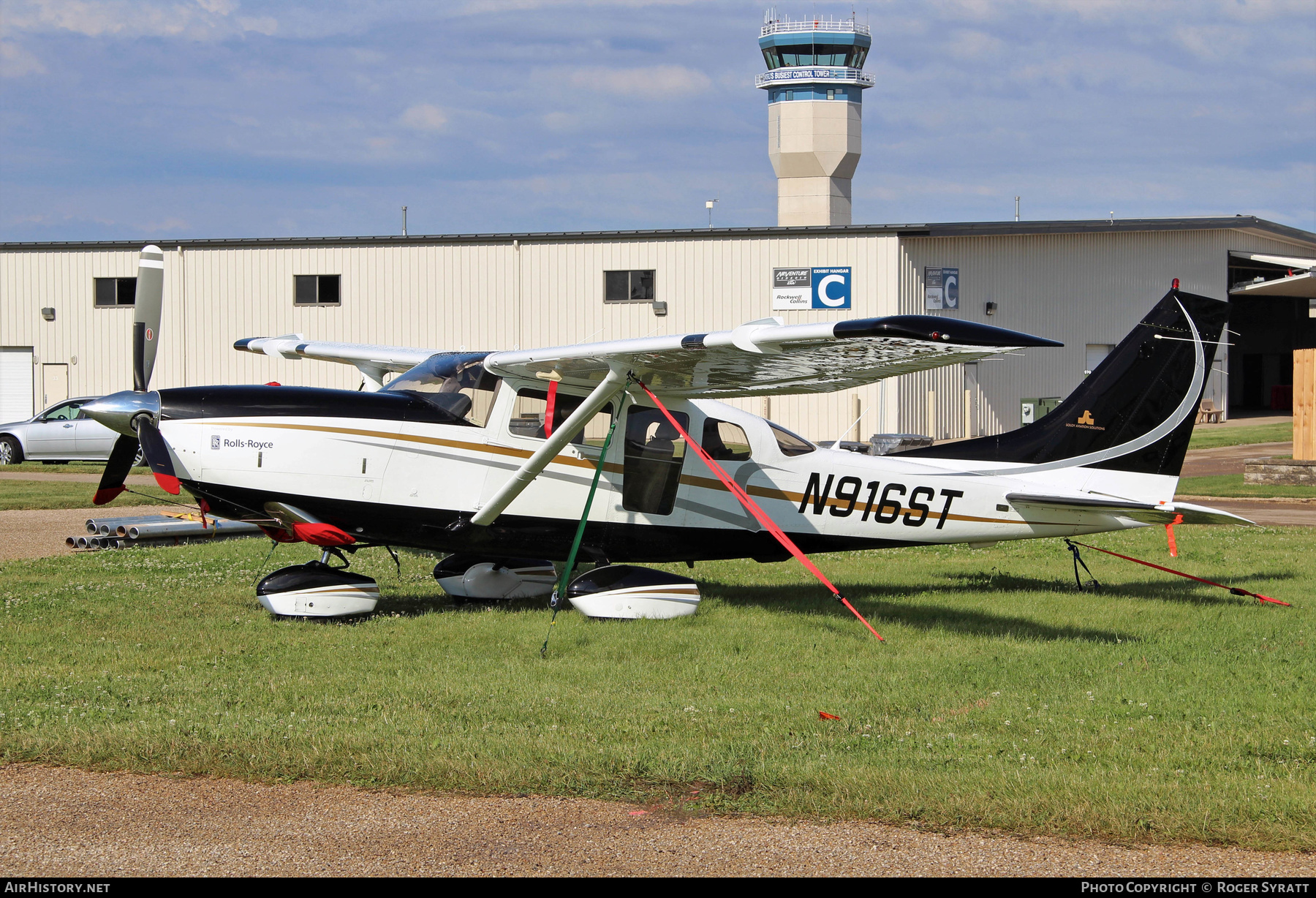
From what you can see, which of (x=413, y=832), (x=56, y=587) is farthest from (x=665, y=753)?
(x=56, y=587)

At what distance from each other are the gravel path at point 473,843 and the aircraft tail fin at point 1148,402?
6.87m

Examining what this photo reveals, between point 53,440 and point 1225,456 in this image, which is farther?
point 1225,456

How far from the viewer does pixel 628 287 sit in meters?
34.4

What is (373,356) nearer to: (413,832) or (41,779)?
(41,779)

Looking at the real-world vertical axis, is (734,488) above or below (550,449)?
below

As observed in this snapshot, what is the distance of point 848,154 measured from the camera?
68.8 metres

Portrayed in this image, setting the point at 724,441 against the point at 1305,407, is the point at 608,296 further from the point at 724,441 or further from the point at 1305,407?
the point at 724,441

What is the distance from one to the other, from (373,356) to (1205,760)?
972 cm

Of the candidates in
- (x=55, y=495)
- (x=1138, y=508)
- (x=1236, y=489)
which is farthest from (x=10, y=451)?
(x=1236, y=489)

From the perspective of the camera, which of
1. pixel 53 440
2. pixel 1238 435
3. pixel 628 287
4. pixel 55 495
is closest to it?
pixel 55 495

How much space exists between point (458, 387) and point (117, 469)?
2842 millimetres

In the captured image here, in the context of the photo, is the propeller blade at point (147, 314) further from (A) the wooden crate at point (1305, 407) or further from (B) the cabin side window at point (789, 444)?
(A) the wooden crate at point (1305, 407)

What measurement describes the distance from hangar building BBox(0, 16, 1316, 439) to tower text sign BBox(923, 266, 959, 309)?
→ 11cm

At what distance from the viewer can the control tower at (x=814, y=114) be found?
67.0 m
